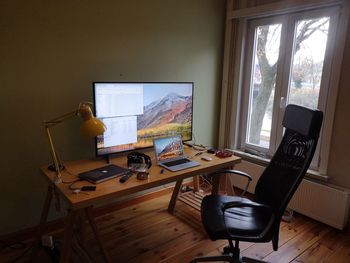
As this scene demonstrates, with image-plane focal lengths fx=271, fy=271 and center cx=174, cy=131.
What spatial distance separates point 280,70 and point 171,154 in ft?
4.92

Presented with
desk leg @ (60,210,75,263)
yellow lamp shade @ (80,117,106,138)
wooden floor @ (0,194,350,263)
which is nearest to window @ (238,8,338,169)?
wooden floor @ (0,194,350,263)

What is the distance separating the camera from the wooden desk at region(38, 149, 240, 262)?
1.58 m

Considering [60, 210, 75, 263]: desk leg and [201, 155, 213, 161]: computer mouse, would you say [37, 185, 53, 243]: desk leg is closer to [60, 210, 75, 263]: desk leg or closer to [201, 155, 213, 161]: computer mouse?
[60, 210, 75, 263]: desk leg

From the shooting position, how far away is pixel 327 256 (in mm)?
2152

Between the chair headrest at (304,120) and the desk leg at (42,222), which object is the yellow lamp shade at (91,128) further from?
the chair headrest at (304,120)

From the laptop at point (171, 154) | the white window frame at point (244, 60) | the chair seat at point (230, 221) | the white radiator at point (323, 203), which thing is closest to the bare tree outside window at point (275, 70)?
the white window frame at point (244, 60)

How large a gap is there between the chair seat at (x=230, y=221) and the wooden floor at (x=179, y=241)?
0.48 m

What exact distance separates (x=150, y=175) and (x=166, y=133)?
68 centimetres

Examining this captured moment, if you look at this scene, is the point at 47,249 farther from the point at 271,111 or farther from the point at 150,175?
the point at 271,111

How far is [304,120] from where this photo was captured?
1.73 m

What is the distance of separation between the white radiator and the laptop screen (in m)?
1.31

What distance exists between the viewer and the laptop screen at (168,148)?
7.28 ft

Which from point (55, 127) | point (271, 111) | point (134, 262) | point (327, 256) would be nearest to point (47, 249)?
point (134, 262)

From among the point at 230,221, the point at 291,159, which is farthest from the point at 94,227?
the point at 291,159
